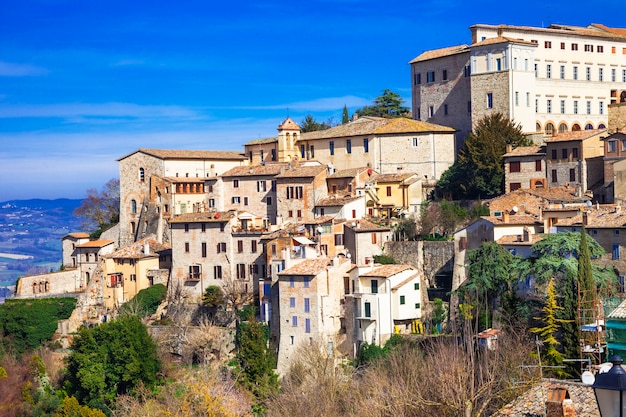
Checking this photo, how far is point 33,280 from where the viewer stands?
199 ft

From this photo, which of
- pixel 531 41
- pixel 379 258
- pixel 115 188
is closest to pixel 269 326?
pixel 379 258

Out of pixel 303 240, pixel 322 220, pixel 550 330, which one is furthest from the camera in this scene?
pixel 322 220

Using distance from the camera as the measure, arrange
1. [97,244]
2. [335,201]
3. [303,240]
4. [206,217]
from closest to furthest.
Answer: [303,240] < [335,201] < [206,217] < [97,244]

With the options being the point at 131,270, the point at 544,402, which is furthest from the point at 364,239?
A: the point at 544,402

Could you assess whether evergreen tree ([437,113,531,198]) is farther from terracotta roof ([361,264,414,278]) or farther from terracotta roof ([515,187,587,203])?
terracotta roof ([361,264,414,278])

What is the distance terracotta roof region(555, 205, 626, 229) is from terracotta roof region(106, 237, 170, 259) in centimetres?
2348

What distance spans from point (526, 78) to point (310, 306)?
21.0m

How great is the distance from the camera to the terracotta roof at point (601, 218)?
39.3m

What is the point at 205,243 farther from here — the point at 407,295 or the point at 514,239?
the point at 514,239

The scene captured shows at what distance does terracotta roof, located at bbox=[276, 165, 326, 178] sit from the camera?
53.2m

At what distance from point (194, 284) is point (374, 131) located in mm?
13310

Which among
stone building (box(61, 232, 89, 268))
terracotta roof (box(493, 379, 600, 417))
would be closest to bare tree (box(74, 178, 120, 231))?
stone building (box(61, 232, 89, 268))

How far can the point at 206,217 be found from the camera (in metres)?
52.7

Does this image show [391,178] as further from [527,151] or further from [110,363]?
[110,363]
